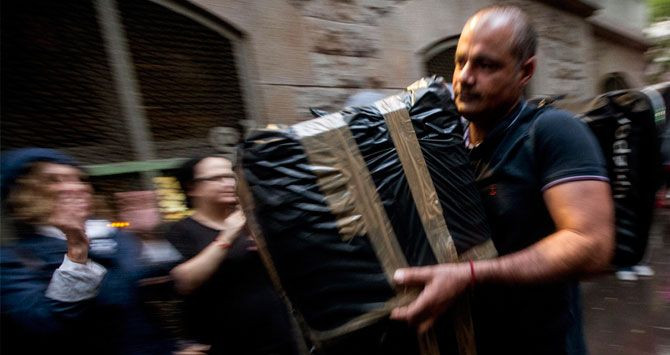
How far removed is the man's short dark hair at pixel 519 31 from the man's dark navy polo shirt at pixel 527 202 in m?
0.18

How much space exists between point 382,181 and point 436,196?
16 centimetres

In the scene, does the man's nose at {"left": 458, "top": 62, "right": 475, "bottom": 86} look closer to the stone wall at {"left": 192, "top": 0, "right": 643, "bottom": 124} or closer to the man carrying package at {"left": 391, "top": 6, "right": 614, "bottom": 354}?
the man carrying package at {"left": 391, "top": 6, "right": 614, "bottom": 354}

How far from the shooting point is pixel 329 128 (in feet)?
3.96

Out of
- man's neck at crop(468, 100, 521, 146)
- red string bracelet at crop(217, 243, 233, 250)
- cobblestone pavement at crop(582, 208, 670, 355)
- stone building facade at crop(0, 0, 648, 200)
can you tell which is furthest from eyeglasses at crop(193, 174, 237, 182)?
cobblestone pavement at crop(582, 208, 670, 355)

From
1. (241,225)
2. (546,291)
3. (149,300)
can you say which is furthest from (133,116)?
(546,291)

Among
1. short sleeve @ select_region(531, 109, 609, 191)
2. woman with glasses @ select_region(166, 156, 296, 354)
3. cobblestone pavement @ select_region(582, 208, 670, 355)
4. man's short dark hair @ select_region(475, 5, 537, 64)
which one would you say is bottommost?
cobblestone pavement @ select_region(582, 208, 670, 355)

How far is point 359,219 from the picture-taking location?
116 centimetres

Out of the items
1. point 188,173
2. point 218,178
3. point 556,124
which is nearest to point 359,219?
point 556,124

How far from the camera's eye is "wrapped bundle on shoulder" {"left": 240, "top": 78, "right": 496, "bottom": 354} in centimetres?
114

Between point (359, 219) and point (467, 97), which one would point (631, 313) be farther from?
point (359, 219)

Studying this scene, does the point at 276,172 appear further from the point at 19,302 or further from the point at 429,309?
the point at 19,302

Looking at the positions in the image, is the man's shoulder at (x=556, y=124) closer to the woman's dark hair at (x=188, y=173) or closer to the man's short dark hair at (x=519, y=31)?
the man's short dark hair at (x=519, y=31)

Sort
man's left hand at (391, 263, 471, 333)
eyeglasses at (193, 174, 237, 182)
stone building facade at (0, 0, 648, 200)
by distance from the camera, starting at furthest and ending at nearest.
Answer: stone building facade at (0, 0, 648, 200)
eyeglasses at (193, 174, 237, 182)
man's left hand at (391, 263, 471, 333)

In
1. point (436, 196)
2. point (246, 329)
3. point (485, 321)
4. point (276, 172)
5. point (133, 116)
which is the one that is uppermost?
point (133, 116)
